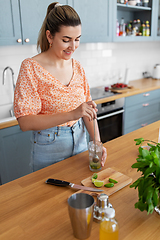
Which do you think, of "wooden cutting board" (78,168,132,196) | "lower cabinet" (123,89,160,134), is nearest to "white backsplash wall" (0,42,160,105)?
"lower cabinet" (123,89,160,134)

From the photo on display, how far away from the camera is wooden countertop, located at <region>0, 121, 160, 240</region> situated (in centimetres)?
→ 78

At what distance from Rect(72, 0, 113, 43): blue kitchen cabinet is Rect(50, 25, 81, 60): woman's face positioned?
1418mm

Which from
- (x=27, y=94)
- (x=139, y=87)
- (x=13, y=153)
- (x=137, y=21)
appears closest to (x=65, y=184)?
(x=27, y=94)

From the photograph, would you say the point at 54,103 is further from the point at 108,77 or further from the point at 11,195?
the point at 108,77

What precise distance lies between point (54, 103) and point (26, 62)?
273mm

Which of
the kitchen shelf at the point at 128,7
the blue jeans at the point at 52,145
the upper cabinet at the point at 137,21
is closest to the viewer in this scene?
the blue jeans at the point at 52,145

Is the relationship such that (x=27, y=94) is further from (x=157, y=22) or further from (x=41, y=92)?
(x=157, y=22)

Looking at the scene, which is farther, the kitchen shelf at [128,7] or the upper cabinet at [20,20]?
the kitchen shelf at [128,7]

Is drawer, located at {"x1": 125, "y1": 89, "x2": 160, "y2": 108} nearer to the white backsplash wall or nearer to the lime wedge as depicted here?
the white backsplash wall

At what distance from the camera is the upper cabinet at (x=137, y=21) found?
131 inches

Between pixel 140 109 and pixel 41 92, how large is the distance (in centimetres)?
225

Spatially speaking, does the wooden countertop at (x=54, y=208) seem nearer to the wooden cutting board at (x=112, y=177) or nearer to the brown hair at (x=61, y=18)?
the wooden cutting board at (x=112, y=177)

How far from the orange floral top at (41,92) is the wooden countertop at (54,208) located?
33 cm

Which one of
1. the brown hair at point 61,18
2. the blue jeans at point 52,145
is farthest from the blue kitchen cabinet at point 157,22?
the blue jeans at point 52,145
